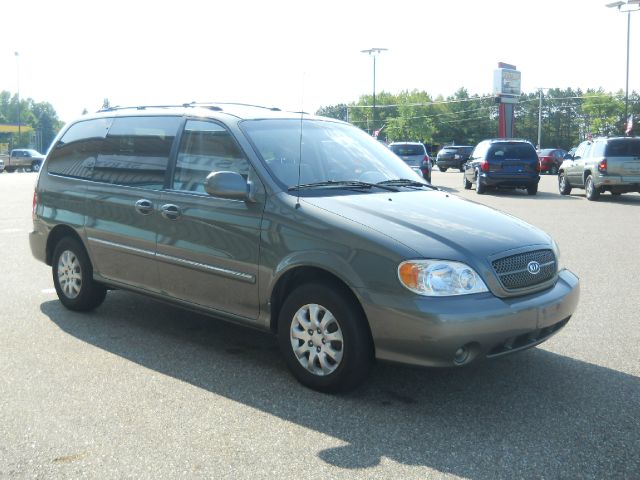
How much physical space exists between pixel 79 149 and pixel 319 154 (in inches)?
96.0

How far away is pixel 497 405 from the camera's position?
4363 millimetres

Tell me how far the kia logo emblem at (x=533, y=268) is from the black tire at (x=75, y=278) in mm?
3659

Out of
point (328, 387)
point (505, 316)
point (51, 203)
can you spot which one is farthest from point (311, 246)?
point (51, 203)

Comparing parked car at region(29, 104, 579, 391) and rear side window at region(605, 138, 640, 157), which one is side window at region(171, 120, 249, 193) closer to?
parked car at region(29, 104, 579, 391)

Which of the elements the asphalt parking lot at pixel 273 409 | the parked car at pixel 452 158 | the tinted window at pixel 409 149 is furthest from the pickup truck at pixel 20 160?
the asphalt parking lot at pixel 273 409

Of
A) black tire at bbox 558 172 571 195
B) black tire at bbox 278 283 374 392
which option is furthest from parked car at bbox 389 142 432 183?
black tire at bbox 278 283 374 392

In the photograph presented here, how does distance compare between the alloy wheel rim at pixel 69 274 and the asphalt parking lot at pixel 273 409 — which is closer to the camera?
the asphalt parking lot at pixel 273 409

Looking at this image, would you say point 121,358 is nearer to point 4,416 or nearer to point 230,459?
point 4,416

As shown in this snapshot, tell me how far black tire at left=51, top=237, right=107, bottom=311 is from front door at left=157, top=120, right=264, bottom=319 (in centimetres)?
121

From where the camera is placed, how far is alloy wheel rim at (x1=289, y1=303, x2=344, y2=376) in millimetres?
4441

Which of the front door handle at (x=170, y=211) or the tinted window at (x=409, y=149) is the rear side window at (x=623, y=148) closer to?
the tinted window at (x=409, y=149)

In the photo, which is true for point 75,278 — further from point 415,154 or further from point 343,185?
point 415,154

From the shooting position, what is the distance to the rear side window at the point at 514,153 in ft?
74.4

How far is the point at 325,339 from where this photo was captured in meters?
4.48
